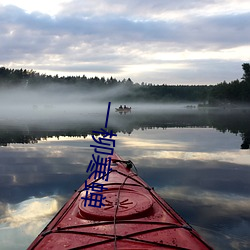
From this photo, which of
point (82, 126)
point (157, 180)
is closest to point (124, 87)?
point (82, 126)

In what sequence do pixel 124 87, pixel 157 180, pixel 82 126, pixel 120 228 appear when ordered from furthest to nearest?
1. pixel 124 87
2. pixel 82 126
3. pixel 157 180
4. pixel 120 228

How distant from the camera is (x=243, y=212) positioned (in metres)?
8.09

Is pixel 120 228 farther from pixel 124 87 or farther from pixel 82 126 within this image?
pixel 124 87

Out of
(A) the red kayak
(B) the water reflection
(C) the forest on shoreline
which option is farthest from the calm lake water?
(C) the forest on shoreline

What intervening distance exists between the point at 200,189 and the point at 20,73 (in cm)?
15324

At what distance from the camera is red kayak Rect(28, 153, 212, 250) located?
4375mm

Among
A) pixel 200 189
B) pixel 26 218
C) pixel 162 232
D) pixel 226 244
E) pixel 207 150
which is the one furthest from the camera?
pixel 207 150

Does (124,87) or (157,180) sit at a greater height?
(124,87)

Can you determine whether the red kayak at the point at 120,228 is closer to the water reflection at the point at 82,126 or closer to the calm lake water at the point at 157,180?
the calm lake water at the point at 157,180

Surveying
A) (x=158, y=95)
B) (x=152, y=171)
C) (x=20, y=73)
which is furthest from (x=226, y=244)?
(x=158, y=95)

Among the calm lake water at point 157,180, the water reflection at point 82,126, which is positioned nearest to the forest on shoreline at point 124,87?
the water reflection at point 82,126

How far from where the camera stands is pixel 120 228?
4.79 meters

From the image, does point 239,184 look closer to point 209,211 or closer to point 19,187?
point 209,211

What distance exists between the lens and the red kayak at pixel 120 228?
4.38 metres
